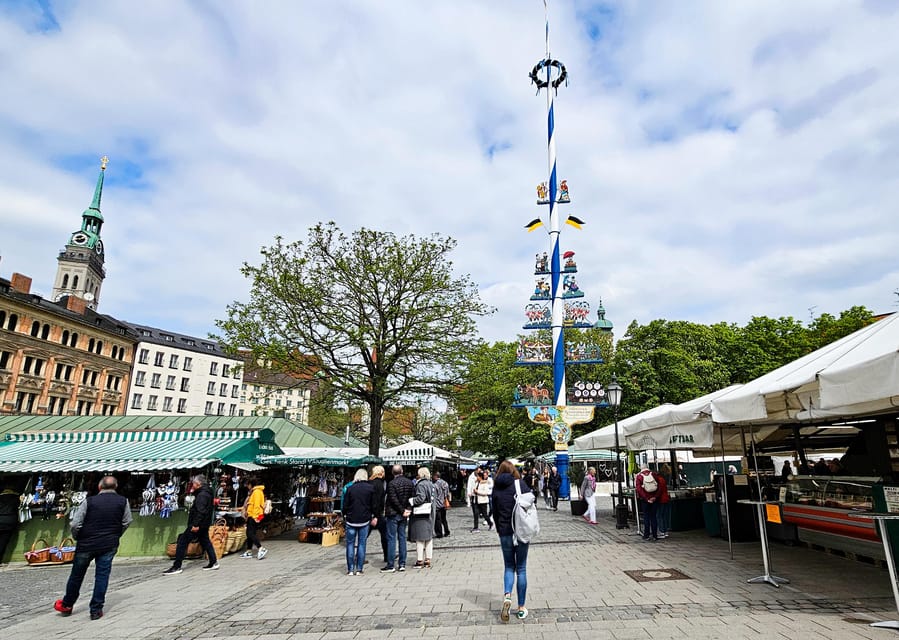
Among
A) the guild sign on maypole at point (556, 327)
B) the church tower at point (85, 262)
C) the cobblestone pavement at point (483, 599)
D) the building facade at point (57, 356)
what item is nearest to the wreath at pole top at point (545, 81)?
the guild sign on maypole at point (556, 327)

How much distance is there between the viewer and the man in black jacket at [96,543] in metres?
6.73

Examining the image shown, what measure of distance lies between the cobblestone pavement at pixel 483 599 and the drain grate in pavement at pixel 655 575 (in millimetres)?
30

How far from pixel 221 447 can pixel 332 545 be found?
3737 mm

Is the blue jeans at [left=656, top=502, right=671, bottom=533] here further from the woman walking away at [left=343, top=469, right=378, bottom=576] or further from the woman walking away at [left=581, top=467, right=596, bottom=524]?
the woman walking away at [left=343, top=469, right=378, bottom=576]

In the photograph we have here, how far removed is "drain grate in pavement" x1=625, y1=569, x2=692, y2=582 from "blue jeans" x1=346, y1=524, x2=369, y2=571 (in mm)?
4411

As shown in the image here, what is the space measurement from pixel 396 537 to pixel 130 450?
25.3ft

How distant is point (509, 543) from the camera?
5.96 m

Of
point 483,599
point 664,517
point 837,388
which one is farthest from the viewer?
point 664,517

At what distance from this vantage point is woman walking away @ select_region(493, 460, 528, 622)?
5891 millimetres

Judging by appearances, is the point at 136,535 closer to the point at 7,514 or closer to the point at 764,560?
the point at 7,514

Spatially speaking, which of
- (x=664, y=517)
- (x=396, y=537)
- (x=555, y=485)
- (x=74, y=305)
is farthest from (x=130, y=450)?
(x=74, y=305)

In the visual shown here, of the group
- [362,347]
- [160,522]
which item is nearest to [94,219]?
[362,347]

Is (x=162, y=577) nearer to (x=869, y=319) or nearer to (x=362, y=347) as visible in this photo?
(x=362, y=347)

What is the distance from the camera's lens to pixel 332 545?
13242mm
